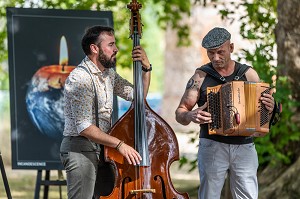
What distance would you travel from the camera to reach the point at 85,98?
→ 7.10 meters

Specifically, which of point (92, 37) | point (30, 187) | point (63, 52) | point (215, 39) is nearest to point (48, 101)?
point (63, 52)

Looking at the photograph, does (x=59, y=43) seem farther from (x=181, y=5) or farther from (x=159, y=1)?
(x=181, y=5)

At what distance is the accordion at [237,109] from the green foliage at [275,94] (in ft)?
11.0

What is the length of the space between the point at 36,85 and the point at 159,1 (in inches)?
190

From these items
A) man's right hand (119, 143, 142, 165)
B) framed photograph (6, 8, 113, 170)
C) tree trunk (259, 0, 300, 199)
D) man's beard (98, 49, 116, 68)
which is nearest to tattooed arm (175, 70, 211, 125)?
man's right hand (119, 143, 142, 165)

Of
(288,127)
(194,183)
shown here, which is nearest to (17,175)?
(194,183)

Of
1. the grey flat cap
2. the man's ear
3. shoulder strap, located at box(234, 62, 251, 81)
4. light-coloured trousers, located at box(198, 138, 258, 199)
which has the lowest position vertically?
light-coloured trousers, located at box(198, 138, 258, 199)

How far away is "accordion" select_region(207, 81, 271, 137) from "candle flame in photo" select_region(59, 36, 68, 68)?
2.78m

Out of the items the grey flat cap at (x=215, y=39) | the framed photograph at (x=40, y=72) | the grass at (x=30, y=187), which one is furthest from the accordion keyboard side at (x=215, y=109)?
the grass at (x=30, y=187)

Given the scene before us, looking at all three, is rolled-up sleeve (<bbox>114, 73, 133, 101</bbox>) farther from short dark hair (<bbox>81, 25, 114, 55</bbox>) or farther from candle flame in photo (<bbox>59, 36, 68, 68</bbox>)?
candle flame in photo (<bbox>59, 36, 68, 68</bbox>)

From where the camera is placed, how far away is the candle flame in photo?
977 centimetres

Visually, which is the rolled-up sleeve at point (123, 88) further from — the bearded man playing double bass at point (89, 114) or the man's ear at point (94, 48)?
the man's ear at point (94, 48)

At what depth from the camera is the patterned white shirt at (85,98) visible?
7078 mm

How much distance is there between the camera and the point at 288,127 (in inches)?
434
